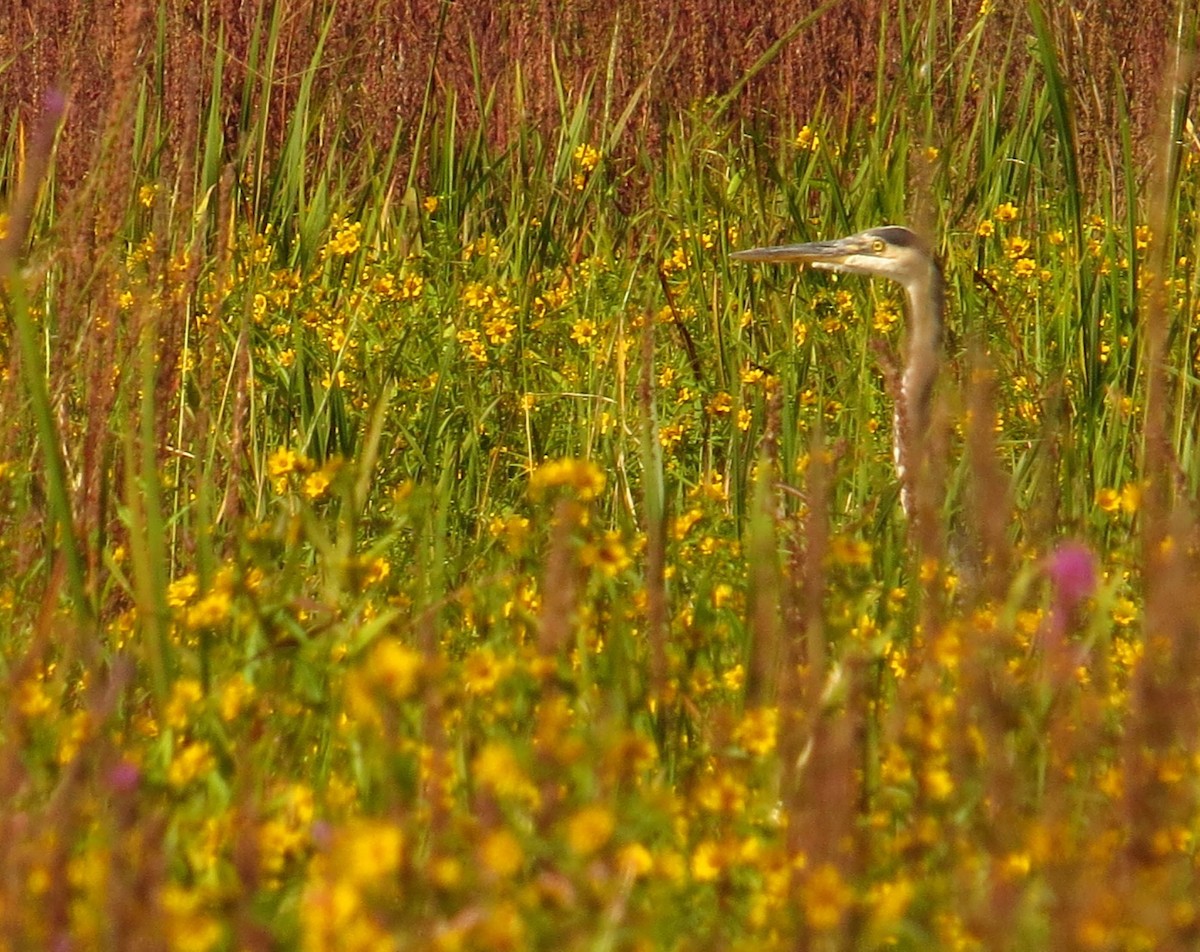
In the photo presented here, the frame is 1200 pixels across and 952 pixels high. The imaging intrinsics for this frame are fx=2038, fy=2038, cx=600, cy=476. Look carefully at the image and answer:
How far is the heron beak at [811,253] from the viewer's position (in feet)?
13.5

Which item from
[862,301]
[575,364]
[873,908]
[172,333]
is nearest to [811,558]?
[873,908]

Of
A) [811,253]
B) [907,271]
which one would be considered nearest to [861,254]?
[811,253]

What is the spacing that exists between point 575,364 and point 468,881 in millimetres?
2679

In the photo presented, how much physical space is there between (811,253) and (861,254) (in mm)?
101

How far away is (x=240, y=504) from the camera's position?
319 cm

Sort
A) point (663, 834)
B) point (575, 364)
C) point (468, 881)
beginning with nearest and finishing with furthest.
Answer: point (468, 881) < point (663, 834) < point (575, 364)

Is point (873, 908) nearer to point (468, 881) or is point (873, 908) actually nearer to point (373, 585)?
point (468, 881)

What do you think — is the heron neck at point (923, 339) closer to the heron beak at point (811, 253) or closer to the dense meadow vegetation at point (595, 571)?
the dense meadow vegetation at point (595, 571)

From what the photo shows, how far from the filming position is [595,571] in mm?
2143

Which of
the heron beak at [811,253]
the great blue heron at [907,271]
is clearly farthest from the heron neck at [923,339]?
the heron beak at [811,253]

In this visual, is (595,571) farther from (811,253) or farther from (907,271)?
(811,253)

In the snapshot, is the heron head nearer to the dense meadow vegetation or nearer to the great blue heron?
the great blue heron

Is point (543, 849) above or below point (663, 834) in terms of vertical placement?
→ above

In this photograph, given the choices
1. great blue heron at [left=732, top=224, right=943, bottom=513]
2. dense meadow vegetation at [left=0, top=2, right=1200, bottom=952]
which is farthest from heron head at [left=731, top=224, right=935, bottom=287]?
dense meadow vegetation at [left=0, top=2, right=1200, bottom=952]
